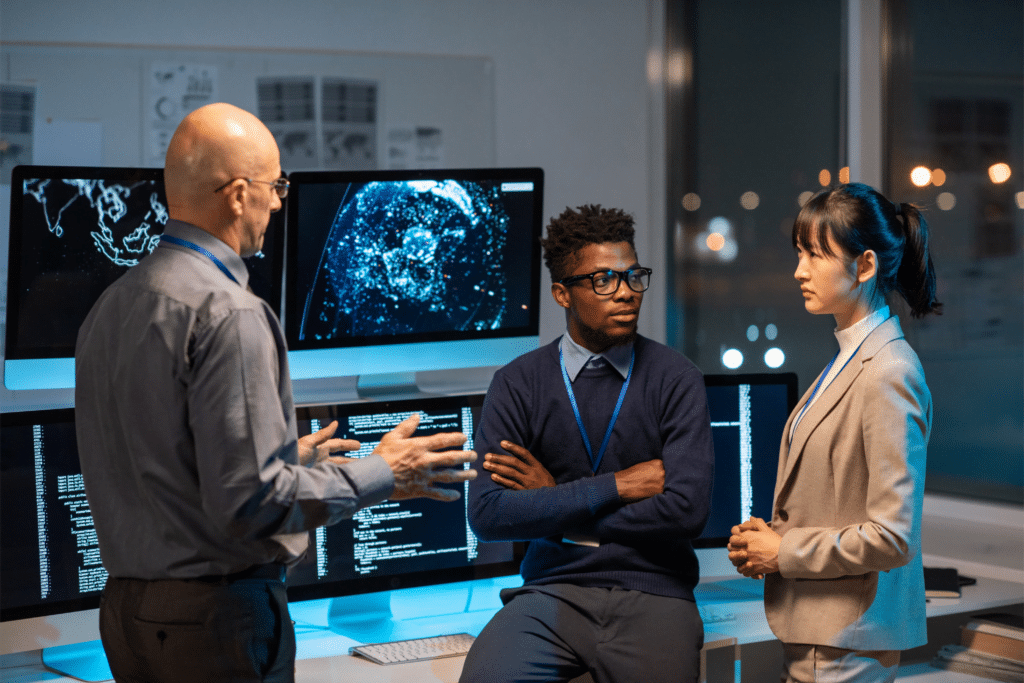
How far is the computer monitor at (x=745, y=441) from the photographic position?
2725 millimetres

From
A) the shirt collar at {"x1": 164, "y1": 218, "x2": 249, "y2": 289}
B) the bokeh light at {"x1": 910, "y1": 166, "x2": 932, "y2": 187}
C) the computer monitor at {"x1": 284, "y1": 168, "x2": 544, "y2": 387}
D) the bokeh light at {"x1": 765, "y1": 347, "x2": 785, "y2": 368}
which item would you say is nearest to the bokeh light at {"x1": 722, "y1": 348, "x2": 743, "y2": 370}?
the bokeh light at {"x1": 765, "y1": 347, "x2": 785, "y2": 368}

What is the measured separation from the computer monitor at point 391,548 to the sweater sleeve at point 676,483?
0.57m

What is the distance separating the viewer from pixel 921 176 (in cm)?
327

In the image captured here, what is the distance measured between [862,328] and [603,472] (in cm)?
66

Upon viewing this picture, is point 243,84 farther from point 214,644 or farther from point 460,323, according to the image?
point 214,644

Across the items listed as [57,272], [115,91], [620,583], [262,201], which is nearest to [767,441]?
[620,583]

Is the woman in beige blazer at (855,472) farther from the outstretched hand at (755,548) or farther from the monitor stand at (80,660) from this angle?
the monitor stand at (80,660)

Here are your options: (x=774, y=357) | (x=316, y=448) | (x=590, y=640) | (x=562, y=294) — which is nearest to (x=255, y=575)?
(x=316, y=448)

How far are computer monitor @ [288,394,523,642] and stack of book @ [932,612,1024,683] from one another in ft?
3.94

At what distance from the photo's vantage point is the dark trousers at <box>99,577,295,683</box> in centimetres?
146

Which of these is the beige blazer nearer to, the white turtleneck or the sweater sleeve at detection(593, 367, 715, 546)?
the white turtleneck

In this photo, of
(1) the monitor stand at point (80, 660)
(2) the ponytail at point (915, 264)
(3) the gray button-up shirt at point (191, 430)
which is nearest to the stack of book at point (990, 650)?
(2) the ponytail at point (915, 264)

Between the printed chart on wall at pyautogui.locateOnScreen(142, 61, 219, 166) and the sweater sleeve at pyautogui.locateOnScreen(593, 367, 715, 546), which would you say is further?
the printed chart on wall at pyautogui.locateOnScreen(142, 61, 219, 166)

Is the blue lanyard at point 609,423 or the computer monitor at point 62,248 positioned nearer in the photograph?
the blue lanyard at point 609,423
